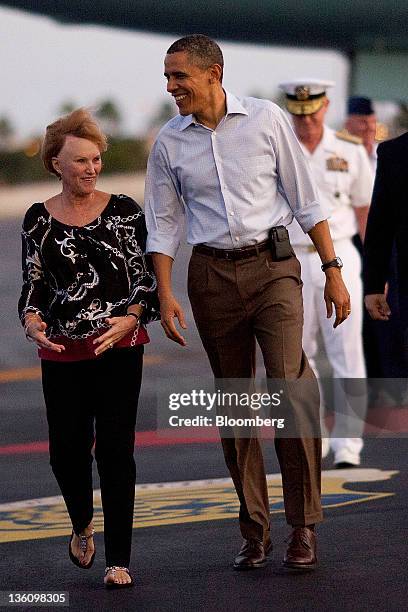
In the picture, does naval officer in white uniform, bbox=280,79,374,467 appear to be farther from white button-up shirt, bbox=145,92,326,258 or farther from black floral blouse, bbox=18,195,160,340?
black floral blouse, bbox=18,195,160,340

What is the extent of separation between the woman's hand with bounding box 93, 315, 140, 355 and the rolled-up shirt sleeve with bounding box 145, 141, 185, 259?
1.27 ft

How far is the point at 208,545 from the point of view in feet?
19.3

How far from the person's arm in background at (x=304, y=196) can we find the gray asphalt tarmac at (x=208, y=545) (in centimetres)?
96

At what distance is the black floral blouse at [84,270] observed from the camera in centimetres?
522

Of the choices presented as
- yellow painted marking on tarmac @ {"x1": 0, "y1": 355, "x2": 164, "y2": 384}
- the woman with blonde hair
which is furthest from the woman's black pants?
yellow painted marking on tarmac @ {"x1": 0, "y1": 355, "x2": 164, "y2": 384}

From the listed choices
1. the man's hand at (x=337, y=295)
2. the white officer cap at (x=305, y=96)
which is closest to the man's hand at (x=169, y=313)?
the man's hand at (x=337, y=295)

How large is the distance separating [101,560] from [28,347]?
865 cm

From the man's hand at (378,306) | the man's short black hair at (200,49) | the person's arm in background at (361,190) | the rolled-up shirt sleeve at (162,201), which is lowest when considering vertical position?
the person's arm in background at (361,190)

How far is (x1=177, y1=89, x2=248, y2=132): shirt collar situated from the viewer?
543cm

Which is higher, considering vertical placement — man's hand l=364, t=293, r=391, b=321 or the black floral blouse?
the black floral blouse

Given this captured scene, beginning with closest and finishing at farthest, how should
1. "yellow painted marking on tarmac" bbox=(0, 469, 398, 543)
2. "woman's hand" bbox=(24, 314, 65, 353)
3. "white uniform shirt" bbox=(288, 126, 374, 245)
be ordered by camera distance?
"woman's hand" bbox=(24, 314, 65, 353)
"yellow painted marking on tarmac" bbox=(0, 469, 398, 543)
"white uniform shirt" bbox=(288, 126, 374, 245)

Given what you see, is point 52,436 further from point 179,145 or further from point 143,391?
point 143,391

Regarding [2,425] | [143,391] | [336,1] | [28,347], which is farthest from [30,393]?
[336,1]

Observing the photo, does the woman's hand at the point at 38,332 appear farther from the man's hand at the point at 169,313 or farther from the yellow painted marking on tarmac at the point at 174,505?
the yellow painted marking on tarmac at the point at 174,505
